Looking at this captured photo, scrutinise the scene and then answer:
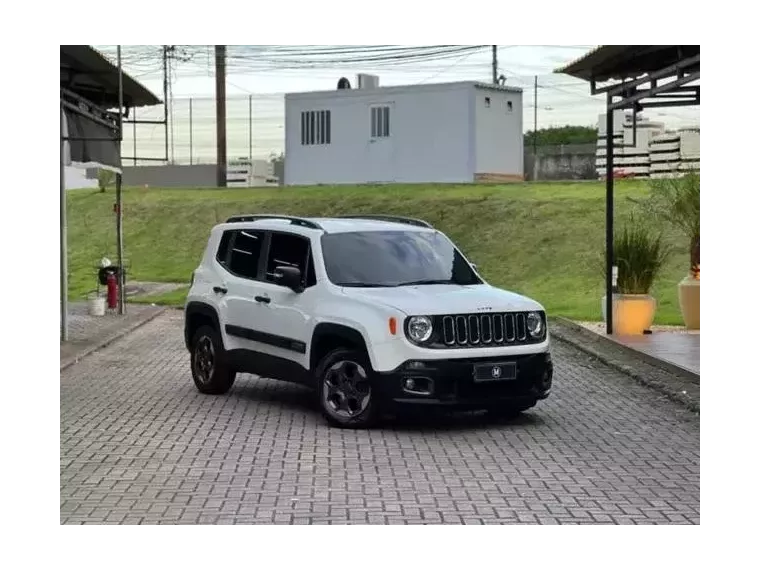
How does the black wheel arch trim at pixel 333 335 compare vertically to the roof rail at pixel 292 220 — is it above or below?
below

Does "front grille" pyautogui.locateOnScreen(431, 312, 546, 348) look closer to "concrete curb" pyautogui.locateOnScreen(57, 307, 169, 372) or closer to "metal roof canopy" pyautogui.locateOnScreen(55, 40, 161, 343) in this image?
"metal roof canopy" pyautogui.locateOnScreen(55, 40, 161, 343)

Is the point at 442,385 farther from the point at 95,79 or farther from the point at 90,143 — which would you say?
the point at 90,143

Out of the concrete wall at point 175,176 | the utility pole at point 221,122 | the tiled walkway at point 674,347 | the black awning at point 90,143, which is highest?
the utility pole at point 221,122

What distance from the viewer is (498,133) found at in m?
35.4

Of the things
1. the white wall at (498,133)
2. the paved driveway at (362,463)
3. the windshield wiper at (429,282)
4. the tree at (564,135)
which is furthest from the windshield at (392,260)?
the tree at (564,135)

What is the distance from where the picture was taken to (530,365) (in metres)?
9.21

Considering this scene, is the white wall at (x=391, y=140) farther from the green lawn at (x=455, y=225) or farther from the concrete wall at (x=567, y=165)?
the concrete wall at (x=567, y=165)

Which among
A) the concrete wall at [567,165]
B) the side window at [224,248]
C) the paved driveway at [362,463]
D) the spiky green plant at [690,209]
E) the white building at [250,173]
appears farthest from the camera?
the white building at [250,173]

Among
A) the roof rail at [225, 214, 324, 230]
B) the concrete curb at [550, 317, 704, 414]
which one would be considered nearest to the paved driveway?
the concrete curb at [550, 317, 704, 414]

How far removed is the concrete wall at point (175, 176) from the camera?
45.3 m

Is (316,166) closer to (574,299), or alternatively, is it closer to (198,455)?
(574,299)

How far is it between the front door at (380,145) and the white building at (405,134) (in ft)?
0.11

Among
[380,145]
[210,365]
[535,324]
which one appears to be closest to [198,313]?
[210,365]

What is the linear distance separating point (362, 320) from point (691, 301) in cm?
918
